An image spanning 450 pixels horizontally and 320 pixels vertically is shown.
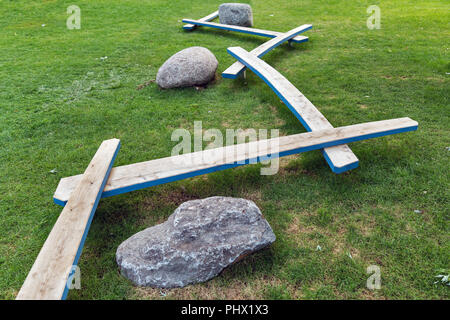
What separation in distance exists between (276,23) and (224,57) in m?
3.04

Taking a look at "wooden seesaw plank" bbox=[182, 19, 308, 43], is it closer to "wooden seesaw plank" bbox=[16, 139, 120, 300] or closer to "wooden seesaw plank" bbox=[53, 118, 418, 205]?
"wooden seesaw plank" bbox=[53, 118, 418, 205]

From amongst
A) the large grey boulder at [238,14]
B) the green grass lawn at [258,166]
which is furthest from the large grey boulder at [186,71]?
the large grey boulder at [238,14]

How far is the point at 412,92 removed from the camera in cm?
513

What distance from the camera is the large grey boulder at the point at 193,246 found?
248 cm

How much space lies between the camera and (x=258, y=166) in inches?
151

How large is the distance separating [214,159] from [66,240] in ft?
4.86

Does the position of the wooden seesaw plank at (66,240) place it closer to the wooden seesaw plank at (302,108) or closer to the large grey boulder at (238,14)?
the wooden seesaw plank at (302,108)

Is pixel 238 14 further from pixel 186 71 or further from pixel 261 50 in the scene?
pixel 186 71

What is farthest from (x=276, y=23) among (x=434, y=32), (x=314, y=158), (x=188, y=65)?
(x=314, y=158)

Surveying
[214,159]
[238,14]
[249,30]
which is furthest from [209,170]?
[238,14]

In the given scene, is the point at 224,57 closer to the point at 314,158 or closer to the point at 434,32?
the point at 314,158

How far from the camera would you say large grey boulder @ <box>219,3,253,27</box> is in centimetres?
848

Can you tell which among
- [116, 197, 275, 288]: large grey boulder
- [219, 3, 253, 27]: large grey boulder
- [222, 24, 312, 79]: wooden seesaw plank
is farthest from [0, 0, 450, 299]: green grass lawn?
[219, 3, 253, 27]: large grey boulder

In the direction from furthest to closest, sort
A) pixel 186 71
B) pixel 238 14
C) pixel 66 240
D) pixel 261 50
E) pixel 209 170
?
pixel 238 14 < pixel 261 50 < pixel 186 71 < pixel 209 170 < pixel 66 240
